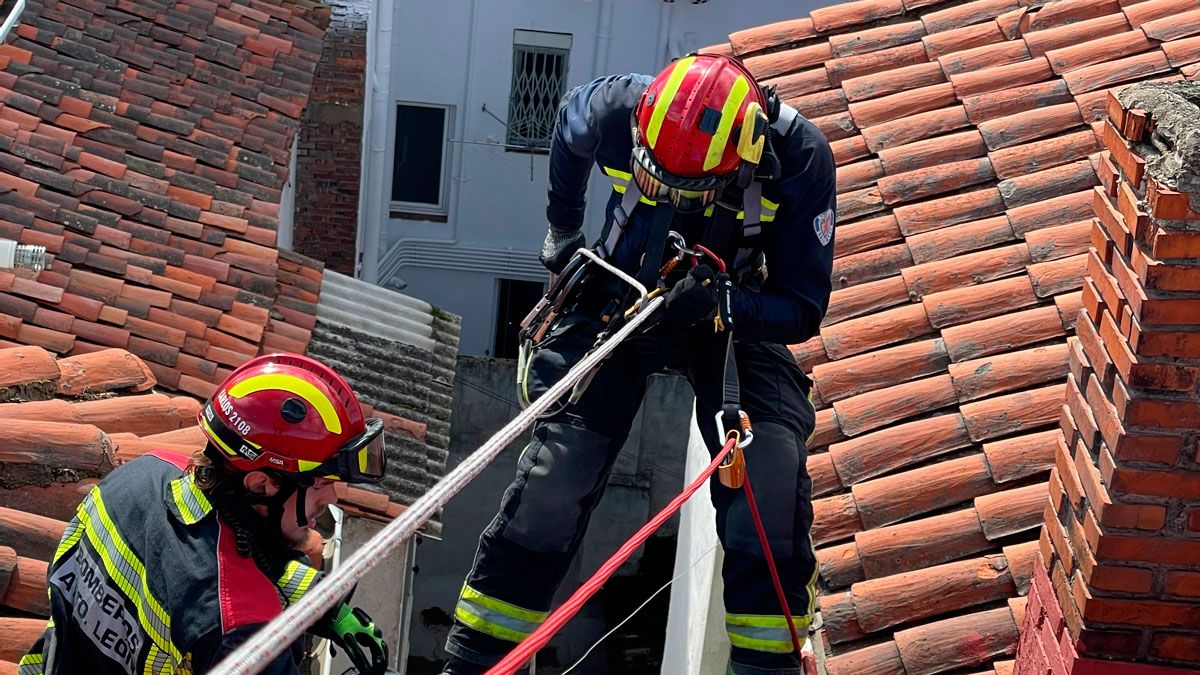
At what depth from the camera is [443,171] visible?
2070 cm

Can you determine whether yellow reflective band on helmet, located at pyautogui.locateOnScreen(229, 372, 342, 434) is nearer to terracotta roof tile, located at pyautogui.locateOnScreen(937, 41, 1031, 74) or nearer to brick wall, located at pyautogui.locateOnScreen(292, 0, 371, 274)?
terracotta roof tile, located at pyautogui.locateOnScreen(937, 41, 1031, 74)

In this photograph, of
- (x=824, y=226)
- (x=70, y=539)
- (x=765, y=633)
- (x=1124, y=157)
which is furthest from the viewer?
(x=824, y=226)

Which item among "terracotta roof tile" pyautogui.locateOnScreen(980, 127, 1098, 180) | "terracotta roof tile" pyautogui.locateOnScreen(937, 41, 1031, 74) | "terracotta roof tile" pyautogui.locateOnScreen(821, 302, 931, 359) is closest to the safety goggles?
"terracotta roof tile" pyautogui.locateOnScreen(821, 302, 931, 359)

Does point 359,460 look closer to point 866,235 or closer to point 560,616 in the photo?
point 560,616

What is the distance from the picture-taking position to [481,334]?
21.4 meters

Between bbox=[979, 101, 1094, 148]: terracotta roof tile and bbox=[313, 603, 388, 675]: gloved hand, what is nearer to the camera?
bbox=[313, 603, 388, 675]: gloved hand

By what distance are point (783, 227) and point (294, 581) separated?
7.03 ft

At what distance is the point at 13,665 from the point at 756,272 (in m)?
2.71

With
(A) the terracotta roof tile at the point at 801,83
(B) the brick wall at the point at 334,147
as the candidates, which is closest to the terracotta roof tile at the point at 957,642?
(A) the terracotta roof tile at the point at 801,83

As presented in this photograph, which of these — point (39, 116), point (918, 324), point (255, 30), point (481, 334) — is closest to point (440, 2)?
point (481, 334)

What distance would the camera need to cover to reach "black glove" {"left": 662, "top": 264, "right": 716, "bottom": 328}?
4.75m

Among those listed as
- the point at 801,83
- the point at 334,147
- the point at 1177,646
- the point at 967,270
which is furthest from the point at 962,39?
the point at 334,147

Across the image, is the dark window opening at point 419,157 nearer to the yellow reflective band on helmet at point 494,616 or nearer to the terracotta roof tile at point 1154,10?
the terracotta roof tile at point 1154,10

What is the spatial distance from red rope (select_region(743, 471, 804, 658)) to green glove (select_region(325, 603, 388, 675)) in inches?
50.3
